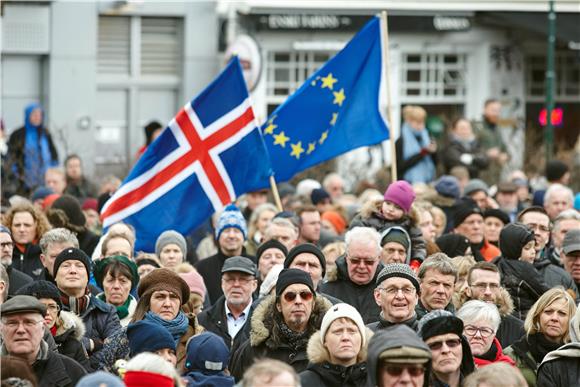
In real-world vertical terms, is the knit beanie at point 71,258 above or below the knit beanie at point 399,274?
above

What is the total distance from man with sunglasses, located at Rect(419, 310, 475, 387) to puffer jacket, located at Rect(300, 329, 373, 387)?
40 centimetres

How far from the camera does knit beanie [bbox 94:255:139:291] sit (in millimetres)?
12234

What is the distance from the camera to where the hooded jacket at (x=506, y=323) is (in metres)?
11.8

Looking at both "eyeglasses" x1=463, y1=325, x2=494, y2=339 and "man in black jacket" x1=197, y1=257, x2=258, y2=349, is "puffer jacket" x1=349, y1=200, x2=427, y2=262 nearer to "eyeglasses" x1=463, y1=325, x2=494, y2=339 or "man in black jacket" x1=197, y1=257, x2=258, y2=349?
"man in black jacket" x1=197, y1=257, x2=258, y2=349

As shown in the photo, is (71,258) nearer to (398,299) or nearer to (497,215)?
(398,299)

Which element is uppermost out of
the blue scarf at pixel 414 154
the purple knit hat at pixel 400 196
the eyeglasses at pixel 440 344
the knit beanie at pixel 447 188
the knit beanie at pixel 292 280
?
the blue scarf at pixel 414 154

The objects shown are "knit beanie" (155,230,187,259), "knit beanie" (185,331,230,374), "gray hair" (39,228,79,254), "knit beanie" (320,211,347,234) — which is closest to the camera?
"knit beanie" (185,331,230,374)

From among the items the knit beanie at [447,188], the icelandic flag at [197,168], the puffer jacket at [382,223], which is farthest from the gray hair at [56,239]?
the knit beanie at [447,188]

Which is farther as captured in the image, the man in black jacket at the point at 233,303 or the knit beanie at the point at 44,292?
the man in black jacket at the point at 233,303

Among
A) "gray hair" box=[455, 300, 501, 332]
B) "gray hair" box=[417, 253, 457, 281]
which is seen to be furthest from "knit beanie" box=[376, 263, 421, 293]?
"gray hair" box=[417, 253, 457, 281]

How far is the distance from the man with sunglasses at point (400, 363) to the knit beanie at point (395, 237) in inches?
172

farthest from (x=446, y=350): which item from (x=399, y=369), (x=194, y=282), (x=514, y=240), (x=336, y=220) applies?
(x=336, y=220)

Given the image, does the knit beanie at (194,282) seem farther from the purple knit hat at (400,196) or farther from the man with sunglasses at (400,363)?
the man with sunglasses at (400,363)

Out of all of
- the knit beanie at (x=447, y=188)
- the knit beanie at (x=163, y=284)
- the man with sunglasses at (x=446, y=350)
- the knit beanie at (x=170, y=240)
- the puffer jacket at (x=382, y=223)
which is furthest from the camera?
the knit beanie at (x=447, y=188)
